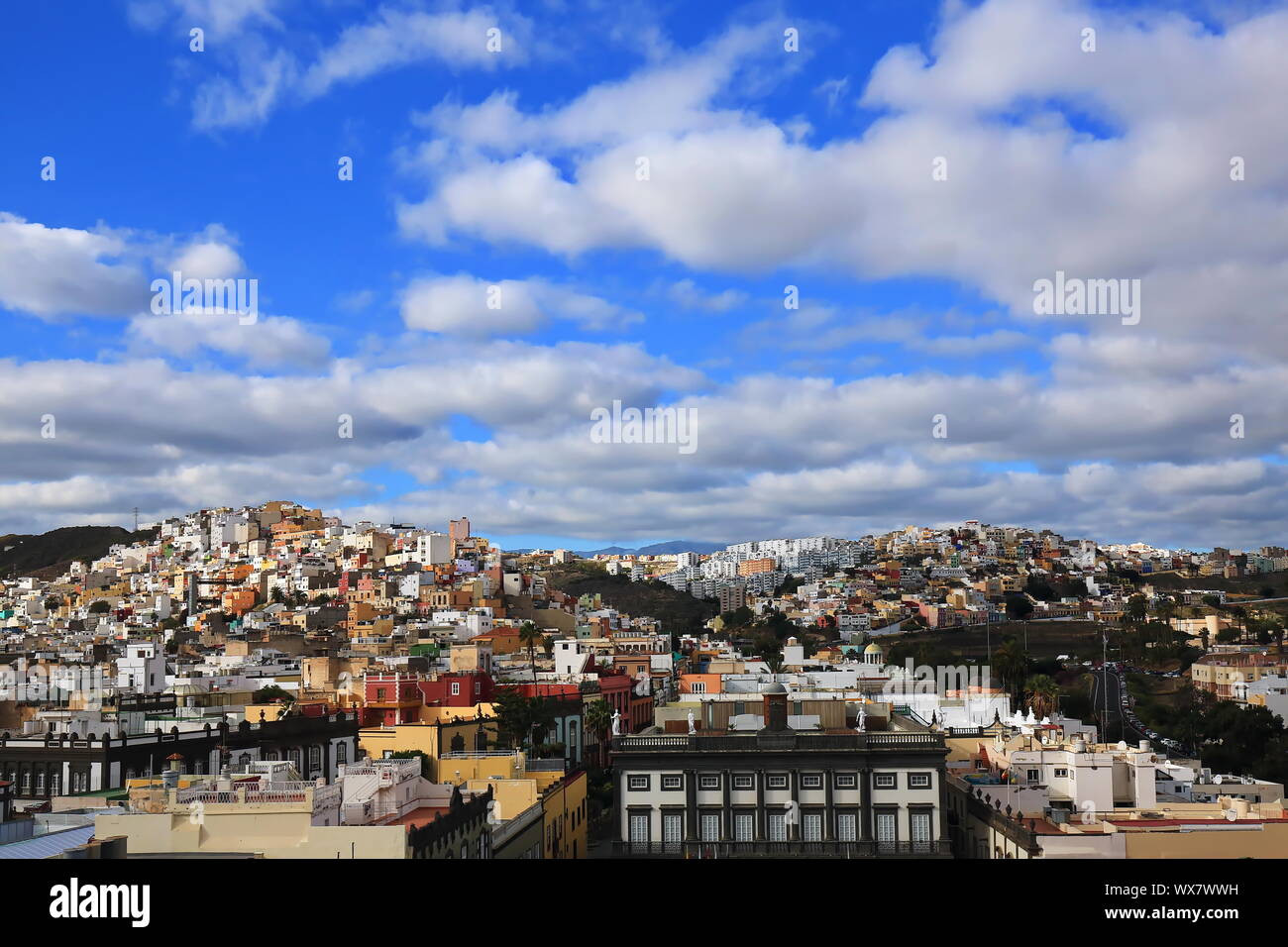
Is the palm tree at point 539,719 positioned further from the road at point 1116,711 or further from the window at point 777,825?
the road at point 1116,711

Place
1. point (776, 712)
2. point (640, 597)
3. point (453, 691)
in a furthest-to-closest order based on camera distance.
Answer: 1. point (640, 597)
2. point (453, 691)
3. point (776, 712)

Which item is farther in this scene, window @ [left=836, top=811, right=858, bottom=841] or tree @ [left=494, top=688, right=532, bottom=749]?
tree @ [left=494, top=688, right=532, bottom=749]

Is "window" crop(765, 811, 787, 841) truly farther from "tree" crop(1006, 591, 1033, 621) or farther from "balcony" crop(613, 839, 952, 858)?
"tree" crop(1006, 591, 1033, 621)

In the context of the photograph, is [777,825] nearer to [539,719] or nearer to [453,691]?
[539,719]

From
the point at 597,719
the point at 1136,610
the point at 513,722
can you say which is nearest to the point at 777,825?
the point at 513,722

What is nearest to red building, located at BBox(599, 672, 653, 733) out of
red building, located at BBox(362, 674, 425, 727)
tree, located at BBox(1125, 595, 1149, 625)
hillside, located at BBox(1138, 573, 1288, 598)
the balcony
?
red building, located at BBox(362, 674, 425, 727)
